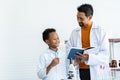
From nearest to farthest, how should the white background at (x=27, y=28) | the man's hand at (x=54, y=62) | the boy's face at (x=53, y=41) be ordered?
1. the man's hand at (x=54, y=62)
2. the boy's face at (x=53, y=41)
3. the white background at (x=27, y=28)

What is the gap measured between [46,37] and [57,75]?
39 centimetres

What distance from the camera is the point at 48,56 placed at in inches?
94.1

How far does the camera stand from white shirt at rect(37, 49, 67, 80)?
2326mm

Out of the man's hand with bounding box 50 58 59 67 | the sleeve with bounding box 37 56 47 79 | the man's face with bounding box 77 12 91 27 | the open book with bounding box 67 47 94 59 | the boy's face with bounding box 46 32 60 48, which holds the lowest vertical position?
the sleeve with bounding box 37 56 47 79

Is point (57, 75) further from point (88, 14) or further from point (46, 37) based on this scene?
point (88, 14)

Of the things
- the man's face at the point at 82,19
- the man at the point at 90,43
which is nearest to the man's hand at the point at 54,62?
the man at the point at 90,43

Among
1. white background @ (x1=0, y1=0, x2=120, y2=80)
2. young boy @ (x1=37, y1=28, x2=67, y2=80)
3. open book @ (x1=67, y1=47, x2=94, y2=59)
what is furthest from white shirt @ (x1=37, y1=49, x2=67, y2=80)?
white background @ (x1=0, y1=0, x2=120, y2=80)

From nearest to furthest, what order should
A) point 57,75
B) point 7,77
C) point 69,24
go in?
point 57,75
point 7,77
point 69,24

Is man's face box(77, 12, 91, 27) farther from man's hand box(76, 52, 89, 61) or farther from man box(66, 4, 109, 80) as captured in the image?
man's hand box(76, 52, 89, 61)

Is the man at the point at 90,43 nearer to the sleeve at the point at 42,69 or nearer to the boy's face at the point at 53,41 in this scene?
the boy's face at the point at 53,41

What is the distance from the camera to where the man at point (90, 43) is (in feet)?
7.73

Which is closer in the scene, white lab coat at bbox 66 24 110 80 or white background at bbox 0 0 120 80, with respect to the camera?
white lab coat at bbox 66 24 110 80

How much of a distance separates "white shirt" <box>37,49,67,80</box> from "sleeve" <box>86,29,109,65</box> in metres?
0.23

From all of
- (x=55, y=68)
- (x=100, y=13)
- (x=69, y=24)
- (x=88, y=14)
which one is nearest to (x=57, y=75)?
(x=55, y=68)
